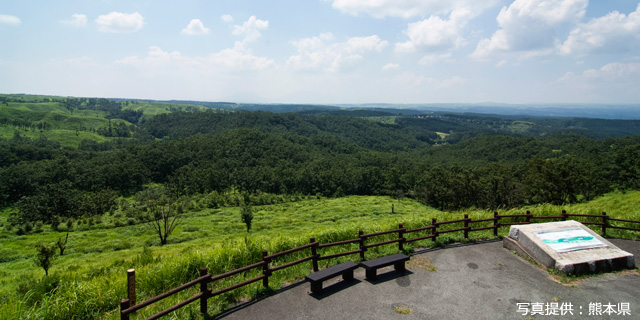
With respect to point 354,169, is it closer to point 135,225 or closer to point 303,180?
point 303,180

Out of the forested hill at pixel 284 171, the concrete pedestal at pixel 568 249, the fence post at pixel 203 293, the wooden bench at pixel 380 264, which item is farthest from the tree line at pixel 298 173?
the fence post at pixel 203 293

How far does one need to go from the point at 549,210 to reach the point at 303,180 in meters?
92.5

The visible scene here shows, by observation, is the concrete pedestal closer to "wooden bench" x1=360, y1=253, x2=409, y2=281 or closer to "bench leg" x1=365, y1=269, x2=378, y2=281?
"wooden bench" x1=360, y1=253, x2=409, y2=281

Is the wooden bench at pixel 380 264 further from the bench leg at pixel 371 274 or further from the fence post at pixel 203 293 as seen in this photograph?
the fence post at pixel 203 293

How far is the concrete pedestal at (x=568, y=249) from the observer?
11323 millimetres

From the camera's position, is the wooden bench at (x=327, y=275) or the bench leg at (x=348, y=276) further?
the bench leg at (x=348, y=276)

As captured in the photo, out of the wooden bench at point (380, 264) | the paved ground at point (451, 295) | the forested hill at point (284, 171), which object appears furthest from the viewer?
the forested hill at point (284, 171)

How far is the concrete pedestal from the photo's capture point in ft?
37.2

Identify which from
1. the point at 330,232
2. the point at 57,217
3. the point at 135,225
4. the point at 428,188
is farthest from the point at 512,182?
the point at 57,217

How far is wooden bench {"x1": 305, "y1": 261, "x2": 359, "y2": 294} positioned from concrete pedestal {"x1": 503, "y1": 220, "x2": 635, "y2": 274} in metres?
7.69

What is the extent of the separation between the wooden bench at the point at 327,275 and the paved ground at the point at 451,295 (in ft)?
0.78

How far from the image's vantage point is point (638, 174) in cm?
5712

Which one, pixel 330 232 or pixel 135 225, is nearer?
pixel 330 232

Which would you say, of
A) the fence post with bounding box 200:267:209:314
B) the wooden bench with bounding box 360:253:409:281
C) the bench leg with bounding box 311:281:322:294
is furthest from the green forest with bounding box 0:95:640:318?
the bench leg with bounding box 311:281:322:294
